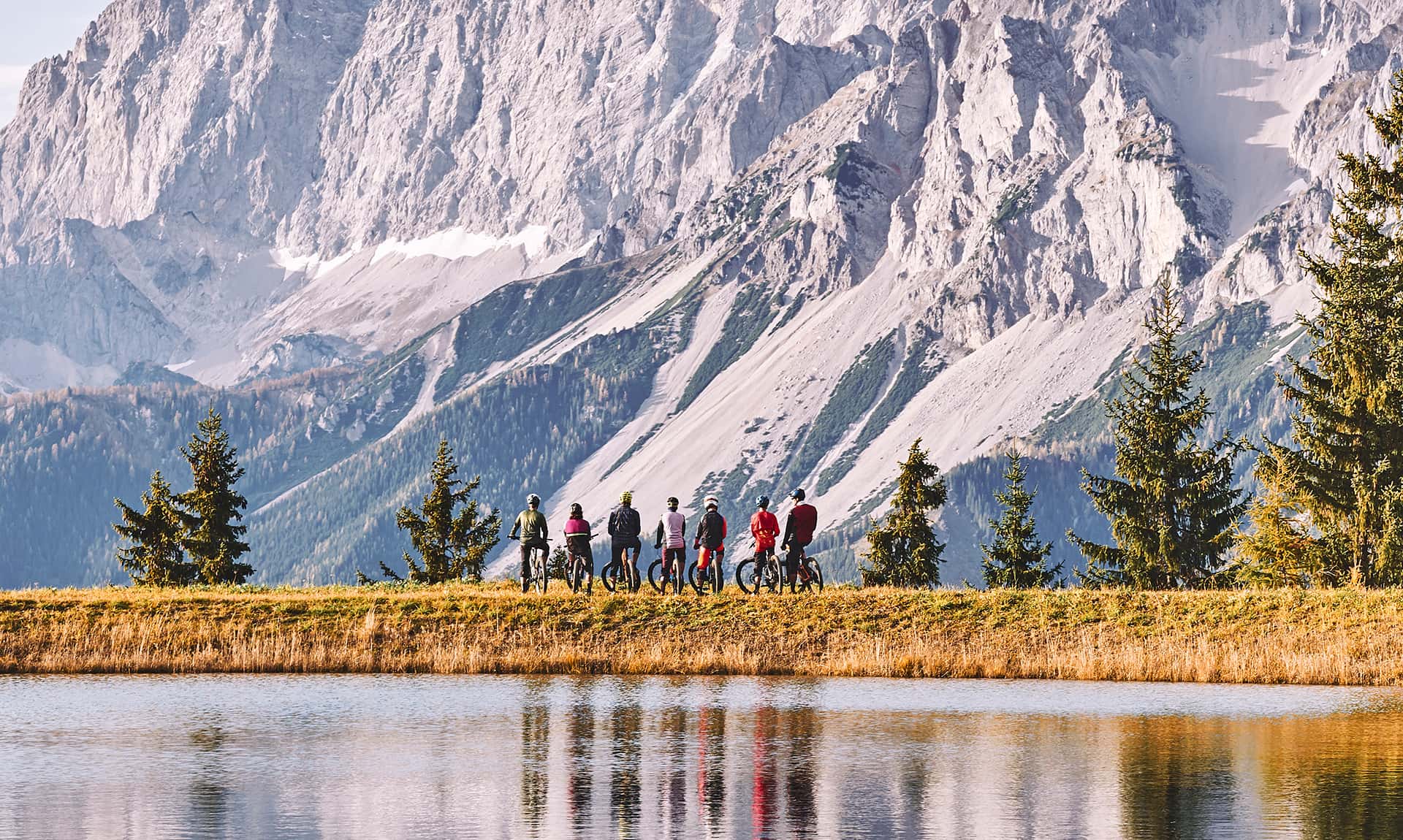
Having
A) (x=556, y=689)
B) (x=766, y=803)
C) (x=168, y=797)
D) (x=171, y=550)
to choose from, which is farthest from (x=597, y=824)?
(x=171, y=550)

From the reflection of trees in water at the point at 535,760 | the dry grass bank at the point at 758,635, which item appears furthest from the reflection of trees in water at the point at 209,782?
the dry grass bank at the point at 758,635

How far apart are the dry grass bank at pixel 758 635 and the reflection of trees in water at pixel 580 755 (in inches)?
236

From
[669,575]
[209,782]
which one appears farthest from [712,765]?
[669,575]

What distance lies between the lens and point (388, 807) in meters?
31.2

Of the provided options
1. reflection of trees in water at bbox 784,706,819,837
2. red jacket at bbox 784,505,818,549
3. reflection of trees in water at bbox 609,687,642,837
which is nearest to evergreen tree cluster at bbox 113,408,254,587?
red jacket at bbox 784,505,818,549

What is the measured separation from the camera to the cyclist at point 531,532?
54.8 meters

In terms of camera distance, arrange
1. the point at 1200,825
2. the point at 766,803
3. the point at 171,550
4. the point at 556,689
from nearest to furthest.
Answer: the point at 1200,825 → the point at 766,803 → the point at 556,689 → the point at 171,550

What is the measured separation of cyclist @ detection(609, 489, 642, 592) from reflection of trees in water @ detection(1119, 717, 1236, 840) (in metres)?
16.5

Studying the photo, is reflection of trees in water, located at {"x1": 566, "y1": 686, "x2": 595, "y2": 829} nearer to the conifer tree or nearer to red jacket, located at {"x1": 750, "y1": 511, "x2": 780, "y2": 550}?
red jacket, located at {"x1": 750, "y1": 511, "x2": 780, "y2": 550}

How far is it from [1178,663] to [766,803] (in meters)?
22.5

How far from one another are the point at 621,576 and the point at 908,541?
2917cm

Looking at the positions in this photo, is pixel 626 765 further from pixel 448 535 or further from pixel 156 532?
pixel 156 532

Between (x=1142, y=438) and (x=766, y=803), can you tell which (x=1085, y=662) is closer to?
(x=766, y=803)

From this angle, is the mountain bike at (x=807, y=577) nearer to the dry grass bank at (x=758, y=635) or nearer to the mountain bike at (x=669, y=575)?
the dry grass bank at (x=758, y=635)
